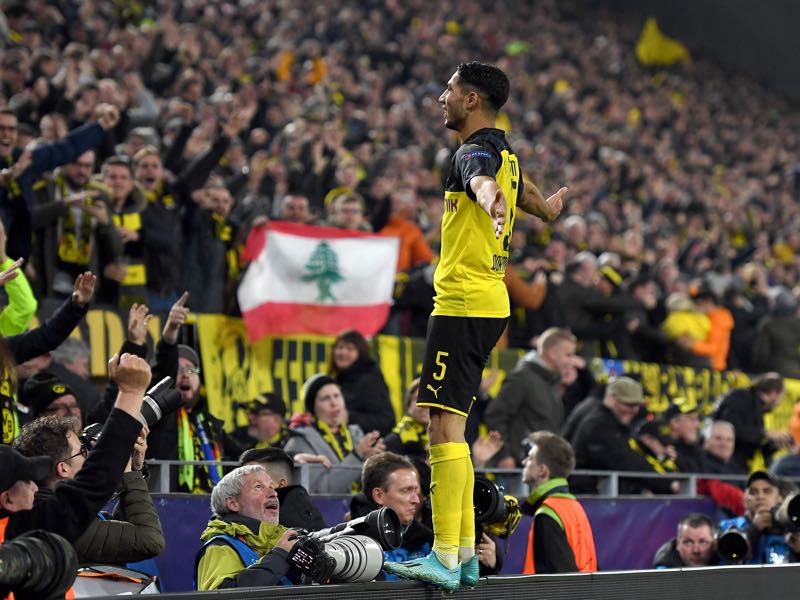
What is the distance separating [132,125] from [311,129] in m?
1.93

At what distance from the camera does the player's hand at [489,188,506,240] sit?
4384 mm

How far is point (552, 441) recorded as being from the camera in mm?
6758

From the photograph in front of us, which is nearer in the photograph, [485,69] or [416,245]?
[485,69]

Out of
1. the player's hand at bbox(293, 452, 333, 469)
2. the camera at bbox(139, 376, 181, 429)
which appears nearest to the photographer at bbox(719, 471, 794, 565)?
the player's hand at bbox(293, 452, 333, 469)

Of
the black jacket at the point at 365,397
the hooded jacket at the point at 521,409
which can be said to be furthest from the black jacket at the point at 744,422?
the black jacket at the point at 365,397

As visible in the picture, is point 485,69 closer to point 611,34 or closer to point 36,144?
point 36,144

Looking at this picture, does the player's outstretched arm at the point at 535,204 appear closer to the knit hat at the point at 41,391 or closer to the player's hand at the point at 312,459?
the player's hand at the point at 312,459

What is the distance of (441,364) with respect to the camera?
4.96m

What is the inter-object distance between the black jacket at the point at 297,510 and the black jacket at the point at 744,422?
20.1 feet

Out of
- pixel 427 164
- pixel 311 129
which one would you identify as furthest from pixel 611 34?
pixel 311 129

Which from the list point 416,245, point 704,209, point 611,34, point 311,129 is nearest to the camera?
point 416,245

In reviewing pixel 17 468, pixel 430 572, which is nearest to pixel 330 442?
pixel 430 572

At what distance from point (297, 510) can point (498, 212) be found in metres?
2.21

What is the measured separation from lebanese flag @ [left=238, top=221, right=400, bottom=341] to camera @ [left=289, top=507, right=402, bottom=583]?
4398mm
